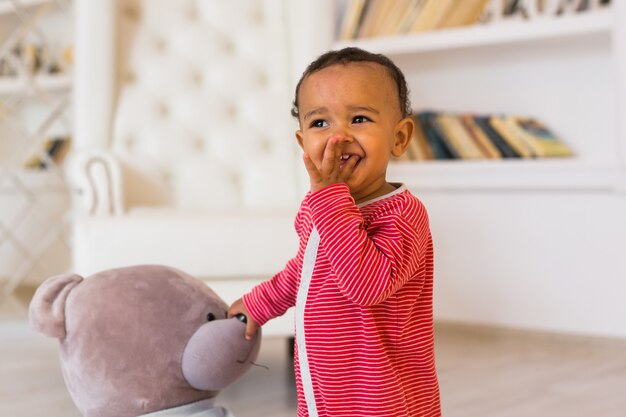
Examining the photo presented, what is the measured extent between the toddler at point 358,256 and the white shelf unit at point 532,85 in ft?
4.90

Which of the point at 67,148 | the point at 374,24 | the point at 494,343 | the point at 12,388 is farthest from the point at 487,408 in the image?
the point at 67,148

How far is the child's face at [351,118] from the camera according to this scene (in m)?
1.09

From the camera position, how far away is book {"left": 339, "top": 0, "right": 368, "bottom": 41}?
2915 millimetres

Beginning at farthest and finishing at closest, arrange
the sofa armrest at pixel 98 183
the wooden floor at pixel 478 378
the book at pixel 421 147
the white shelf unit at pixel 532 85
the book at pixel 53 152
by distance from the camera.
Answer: the book at pixel 53 152
the book at pixel 421 147
the white shelf unit at pixel 532 85
the sofa armrest at pixel 98 183
the wooden floor at pixel 478 378

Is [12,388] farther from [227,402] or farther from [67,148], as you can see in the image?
[67,148]

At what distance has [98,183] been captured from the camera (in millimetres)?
2312

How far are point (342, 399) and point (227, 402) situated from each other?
0.84 metres

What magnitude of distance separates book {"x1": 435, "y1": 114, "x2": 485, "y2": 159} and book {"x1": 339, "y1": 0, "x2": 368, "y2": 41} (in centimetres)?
39

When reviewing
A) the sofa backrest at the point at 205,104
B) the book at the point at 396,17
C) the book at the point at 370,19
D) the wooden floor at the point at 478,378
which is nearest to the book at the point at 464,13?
the book at the point at 396,17

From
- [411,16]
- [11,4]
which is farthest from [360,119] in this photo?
[11,4]

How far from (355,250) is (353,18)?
2.01m

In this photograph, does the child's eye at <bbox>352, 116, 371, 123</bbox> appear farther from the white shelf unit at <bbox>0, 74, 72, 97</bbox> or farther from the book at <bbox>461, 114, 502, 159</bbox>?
the white shelf unit at <bbox>0, 74, 72, 97</bbox>

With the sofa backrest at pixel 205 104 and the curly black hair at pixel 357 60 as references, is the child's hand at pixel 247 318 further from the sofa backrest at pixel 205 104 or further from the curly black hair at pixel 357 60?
the sofa backrest at pixel 205 104

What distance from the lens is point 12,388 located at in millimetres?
2094
